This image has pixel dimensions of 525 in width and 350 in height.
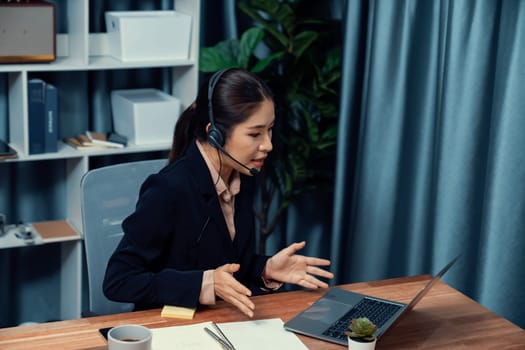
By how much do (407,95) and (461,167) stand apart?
454 millimetres

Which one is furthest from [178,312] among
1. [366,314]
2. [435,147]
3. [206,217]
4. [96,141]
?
[96,141]

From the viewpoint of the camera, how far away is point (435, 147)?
2811 millimetres

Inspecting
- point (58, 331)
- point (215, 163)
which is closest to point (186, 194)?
point (215, 163)

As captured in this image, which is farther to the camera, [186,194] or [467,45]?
[467,45]

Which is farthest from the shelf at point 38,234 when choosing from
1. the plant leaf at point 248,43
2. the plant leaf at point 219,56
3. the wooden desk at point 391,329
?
the wooden desk at point 391,329

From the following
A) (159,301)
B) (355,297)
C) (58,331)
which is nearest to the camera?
(58,331)

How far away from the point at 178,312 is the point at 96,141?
1.47 meters

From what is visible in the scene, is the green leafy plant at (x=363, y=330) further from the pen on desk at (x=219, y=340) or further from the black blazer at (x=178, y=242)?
the black blazer at (x=178, y=242)

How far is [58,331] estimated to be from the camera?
5.57ft

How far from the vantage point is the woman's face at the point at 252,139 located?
2.01 metres

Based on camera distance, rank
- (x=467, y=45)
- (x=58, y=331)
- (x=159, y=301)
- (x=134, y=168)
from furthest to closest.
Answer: (x=467, y=45), (x=134, y=168), (x=159, y=301), (x=58, y=331)

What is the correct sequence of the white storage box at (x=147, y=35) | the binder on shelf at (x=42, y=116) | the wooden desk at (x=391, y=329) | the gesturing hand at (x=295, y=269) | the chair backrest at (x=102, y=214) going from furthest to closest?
the white storage box at (x=147, y=35) < the binder on shelf at (x=42, y=116) < the chair backrest at (x=102, y=214) < the gesturing hand at (x=295, y=269) < the wooden desk at (x=391, y=329)

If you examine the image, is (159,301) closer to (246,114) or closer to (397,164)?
(246,114)

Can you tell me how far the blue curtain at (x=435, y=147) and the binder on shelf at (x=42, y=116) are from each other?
1134 millimetres
